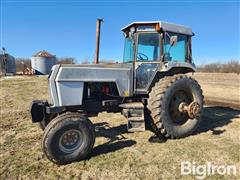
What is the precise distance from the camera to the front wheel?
14.4 ft

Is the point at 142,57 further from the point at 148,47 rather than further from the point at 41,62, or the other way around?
the point at 41,62

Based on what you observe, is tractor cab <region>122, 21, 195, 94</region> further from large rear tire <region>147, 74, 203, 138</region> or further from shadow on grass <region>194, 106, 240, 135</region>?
shadow on grass <region>194, 106, 240, 135</region>

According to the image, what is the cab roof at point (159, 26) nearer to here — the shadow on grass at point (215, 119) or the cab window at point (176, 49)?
the cab window at point (176, 49)

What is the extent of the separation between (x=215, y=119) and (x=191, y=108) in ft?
7.28

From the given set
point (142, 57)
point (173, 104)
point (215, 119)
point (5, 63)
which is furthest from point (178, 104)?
point (5, 63)

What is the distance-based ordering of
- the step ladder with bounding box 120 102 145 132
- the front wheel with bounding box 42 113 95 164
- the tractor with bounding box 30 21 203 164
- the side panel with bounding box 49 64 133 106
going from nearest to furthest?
the front wheel with bounding box 42 113 95 164
the tractor with bounding box 30 21 203 164
the side panel with bounding box 49 64 133 106
the step ladder with bounding box 120 102 145 132

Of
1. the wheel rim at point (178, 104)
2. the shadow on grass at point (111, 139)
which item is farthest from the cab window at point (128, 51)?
the shadow on grass at point (111, 139)

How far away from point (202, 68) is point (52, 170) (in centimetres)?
7021

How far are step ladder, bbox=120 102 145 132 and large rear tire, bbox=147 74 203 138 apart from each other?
9.4 inches

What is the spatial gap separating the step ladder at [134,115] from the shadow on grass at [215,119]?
1.73 m

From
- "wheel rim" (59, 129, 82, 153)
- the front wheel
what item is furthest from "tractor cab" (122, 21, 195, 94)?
"wheel rim" (59, 129, 82, 153)

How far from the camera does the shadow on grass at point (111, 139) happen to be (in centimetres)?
516

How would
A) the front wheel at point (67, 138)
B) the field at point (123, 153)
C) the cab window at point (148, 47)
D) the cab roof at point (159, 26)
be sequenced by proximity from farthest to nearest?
the cab window at point (148, 47) < the cab roof at point (159, 26) < the front wheel at point (67, 138) < the field at point (123, 153)

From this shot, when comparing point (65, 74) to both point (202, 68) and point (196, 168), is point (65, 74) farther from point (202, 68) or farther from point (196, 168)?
point (202, 68)
